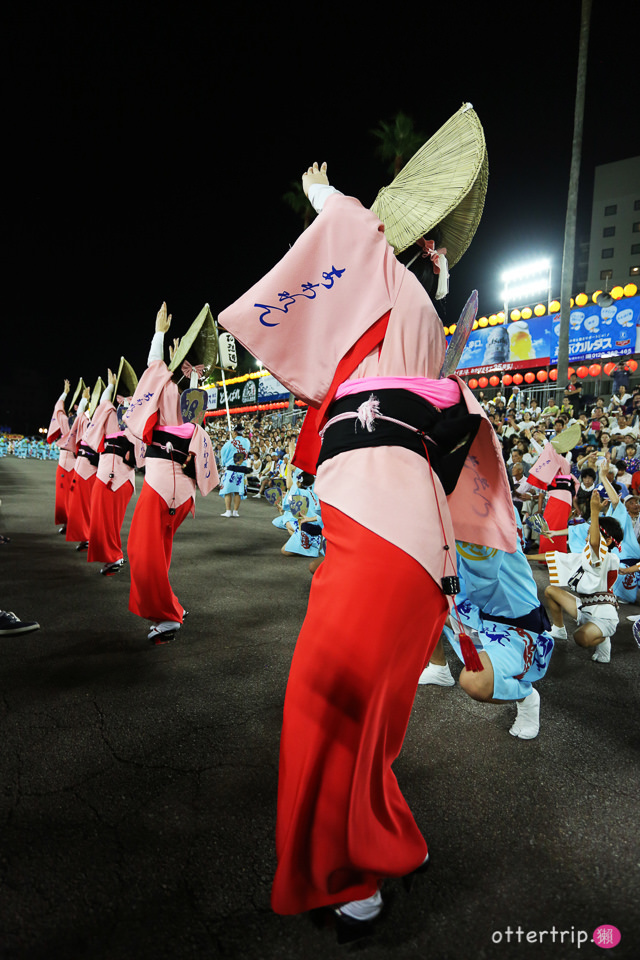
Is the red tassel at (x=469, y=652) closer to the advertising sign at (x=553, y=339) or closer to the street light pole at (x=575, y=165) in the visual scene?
the street light pole at (x=575, y=165)

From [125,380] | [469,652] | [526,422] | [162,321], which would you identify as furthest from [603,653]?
[526,422]

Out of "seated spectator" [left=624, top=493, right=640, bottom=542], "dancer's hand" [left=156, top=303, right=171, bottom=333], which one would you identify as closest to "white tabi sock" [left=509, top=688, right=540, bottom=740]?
"dancer's hand" [left=156, top=303, right=171, bottom=333]

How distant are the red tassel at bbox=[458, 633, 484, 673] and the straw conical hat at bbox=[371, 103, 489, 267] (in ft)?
4.24

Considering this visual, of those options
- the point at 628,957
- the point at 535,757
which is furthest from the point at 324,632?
the point at 535,757

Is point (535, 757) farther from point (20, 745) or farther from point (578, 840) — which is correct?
point (20, 745)

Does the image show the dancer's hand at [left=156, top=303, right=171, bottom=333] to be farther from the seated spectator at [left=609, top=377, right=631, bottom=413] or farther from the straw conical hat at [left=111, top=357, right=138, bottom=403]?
the seated spectator at [left=609, top=377, right=631, bottom=413]

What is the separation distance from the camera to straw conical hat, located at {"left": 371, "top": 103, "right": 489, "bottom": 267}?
1.64 meters

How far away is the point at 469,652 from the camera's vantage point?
5.37 feet

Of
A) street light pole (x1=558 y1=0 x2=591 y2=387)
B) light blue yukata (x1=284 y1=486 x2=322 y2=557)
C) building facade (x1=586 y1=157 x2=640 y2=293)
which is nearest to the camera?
light blue yukata (x1=284 y1=486 x2=322 y2=557)

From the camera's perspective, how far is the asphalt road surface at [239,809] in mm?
1418

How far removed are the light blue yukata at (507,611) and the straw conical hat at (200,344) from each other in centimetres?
243

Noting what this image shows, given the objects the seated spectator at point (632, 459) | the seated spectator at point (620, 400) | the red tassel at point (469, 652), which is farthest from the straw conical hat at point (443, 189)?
the seated spectator at point (620, 400)

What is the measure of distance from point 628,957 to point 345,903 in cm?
78

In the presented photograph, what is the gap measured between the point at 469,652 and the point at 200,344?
3.05 m
